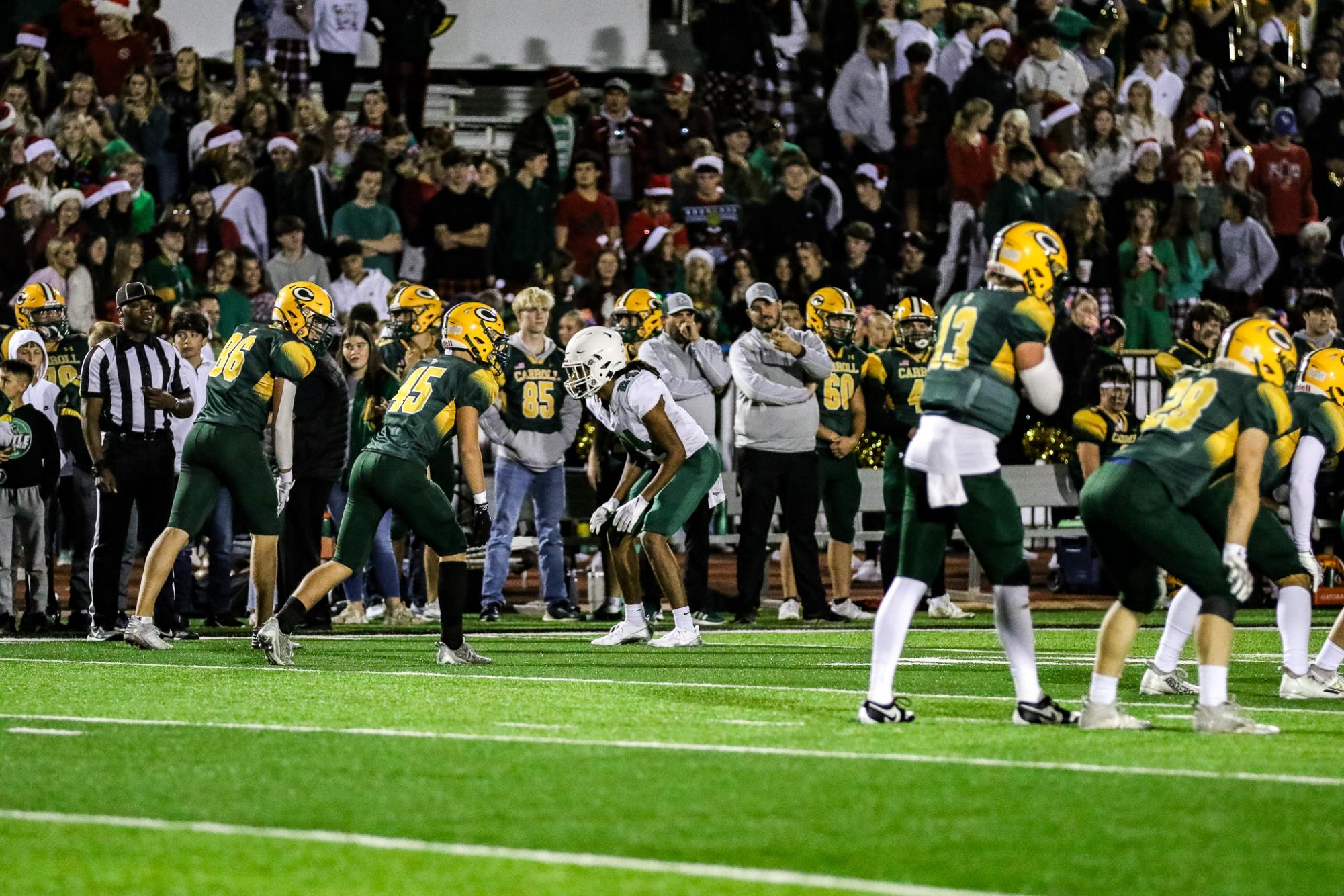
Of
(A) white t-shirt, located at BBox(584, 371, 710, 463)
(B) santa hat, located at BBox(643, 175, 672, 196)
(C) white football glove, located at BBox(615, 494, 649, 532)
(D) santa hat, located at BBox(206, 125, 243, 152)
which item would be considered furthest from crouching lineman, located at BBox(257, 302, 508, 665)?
(B) santa hat, located at BBox(643, 175, 672, 196)

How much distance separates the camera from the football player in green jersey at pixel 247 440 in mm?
11984

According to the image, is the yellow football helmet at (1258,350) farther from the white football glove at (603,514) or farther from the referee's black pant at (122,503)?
the referee's black pant at (122,503)

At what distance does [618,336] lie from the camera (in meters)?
12.4

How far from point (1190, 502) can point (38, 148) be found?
38.8 feet

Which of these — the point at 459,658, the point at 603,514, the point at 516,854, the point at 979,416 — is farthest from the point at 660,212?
the point at 516,854

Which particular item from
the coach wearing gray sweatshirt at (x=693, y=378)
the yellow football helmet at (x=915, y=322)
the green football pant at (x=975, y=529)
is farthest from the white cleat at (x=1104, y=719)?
the yellow football helmet at (x=915, y=322)

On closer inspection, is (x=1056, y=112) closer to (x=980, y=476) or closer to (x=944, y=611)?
(x=944, y=611)

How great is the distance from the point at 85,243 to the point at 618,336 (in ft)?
20.3

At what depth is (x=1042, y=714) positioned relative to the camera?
812cm

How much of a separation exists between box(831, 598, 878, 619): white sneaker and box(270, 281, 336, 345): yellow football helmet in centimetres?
429

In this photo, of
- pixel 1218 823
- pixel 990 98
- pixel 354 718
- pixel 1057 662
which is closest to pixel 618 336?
pixel 1057 662

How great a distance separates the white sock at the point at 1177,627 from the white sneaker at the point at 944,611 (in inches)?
211

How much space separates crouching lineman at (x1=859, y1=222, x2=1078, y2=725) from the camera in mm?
8117

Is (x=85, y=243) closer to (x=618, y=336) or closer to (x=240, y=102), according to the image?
(x=240, y=102)
